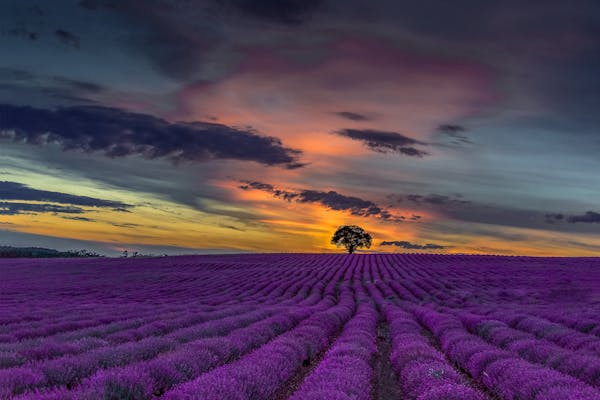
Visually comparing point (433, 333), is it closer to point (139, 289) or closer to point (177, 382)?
point (177, 382)

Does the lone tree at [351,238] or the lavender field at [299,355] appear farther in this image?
the lone tree at [351,238]

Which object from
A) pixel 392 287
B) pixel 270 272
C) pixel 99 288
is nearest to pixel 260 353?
pixel 392 287

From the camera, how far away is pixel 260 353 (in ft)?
31.7

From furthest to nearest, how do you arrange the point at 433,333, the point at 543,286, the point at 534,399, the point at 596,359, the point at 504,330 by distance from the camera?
the point at 543,286, the point at 433,333, the point at 504,330, the point at 596,359, the point at 534,399

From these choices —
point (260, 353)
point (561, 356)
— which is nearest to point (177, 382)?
point (260, 353)

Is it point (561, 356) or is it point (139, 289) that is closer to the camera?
point (561, 356)

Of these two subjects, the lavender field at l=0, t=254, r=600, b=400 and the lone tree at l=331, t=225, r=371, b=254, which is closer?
the lavender field at l=0, t=254, r=600, b=400

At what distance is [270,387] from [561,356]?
19.5ft

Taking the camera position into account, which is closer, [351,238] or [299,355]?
[299,355]

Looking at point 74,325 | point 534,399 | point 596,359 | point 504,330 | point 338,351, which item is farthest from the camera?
point 74,325

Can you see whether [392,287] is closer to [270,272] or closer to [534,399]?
[270,272]

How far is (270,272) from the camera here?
43688 millimetres

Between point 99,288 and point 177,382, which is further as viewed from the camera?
point 99,288

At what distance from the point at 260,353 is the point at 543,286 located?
1033 inches
